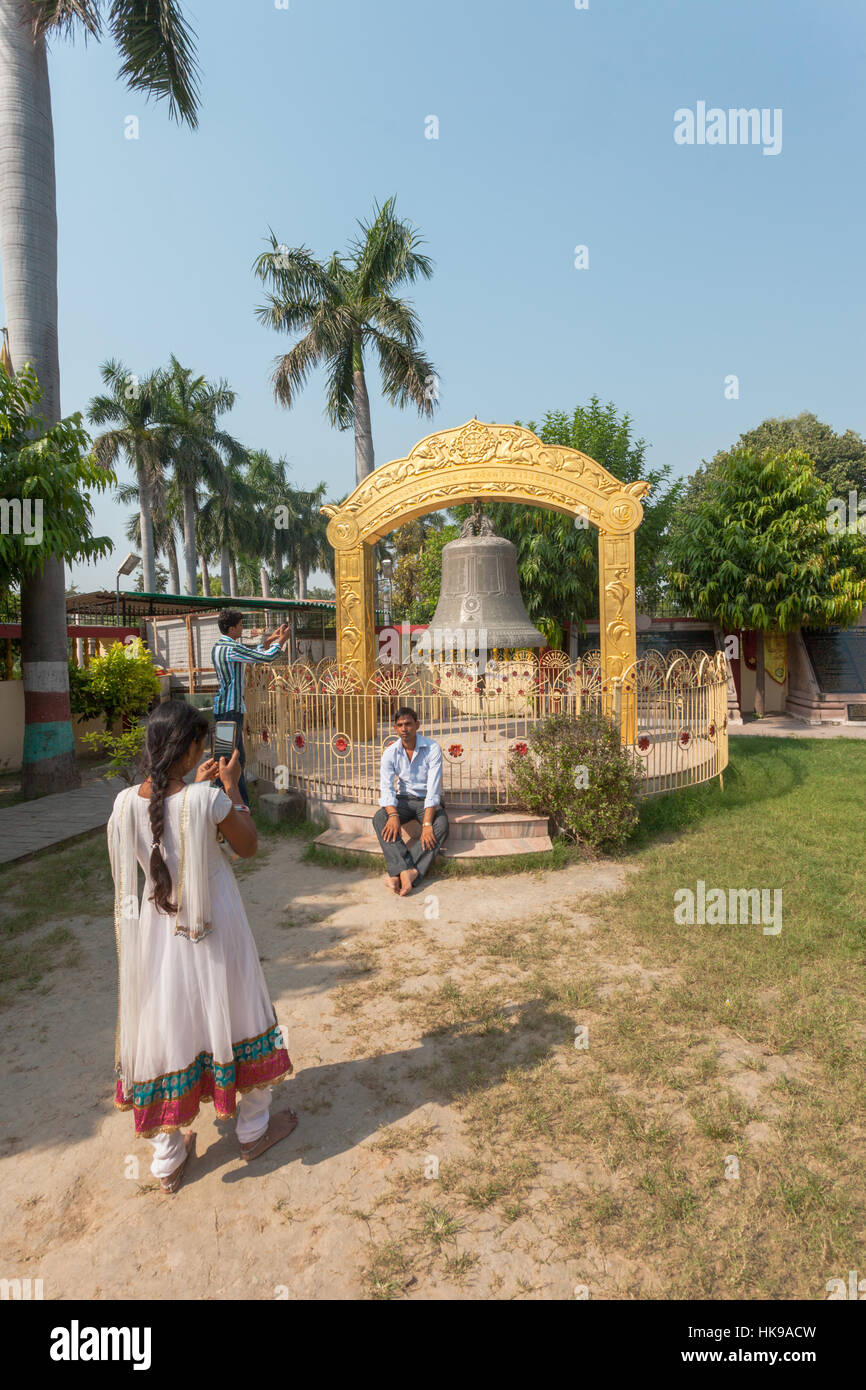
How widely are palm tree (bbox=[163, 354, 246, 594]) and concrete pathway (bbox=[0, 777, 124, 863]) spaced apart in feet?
75.6

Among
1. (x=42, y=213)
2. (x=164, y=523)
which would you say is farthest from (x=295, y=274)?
(x=164, y=523)

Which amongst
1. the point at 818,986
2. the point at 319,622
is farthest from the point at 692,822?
the point at 319,622

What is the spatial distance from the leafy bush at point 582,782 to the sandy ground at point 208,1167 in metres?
2.39

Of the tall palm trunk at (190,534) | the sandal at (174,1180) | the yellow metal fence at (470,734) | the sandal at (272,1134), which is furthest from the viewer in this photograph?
the tall palm trunk at (190,534)

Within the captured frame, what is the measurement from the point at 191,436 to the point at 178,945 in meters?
30.7

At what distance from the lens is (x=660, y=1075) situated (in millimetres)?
3090

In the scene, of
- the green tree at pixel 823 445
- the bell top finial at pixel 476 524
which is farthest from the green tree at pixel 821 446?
the bell top finial at pixel 476 524

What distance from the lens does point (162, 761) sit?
7.86 feet

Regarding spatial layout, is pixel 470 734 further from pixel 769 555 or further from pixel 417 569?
pixel 417 569

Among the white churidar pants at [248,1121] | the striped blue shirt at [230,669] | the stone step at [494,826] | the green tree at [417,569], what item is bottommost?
the white churidar pants at [248,1121]

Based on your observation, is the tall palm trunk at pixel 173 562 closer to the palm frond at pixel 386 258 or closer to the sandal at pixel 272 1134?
the palm frond at pixel 386 258

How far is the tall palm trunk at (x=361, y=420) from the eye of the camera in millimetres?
16234

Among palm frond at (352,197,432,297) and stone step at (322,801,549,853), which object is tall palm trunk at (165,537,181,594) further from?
stone step at (322,801,549,853)

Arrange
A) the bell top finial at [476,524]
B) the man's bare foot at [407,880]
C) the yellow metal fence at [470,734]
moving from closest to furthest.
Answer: the man's bare foot at [407,880] < the yellow metal fence at [470,734] < the bell top finial at [476,524]
